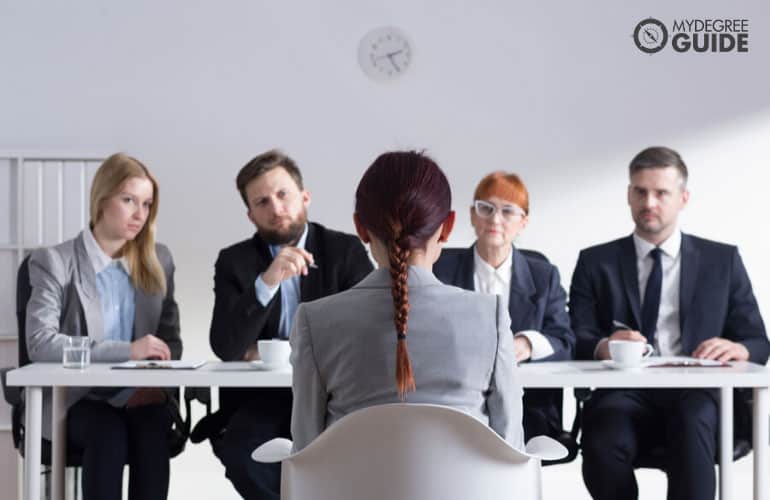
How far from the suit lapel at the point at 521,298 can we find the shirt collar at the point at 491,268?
0.07 feet

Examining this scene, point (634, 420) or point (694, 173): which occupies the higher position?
point (694, 173)

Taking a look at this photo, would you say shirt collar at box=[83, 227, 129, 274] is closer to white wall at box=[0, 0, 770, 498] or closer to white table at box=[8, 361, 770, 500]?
white table at box=[8, 361, 770, 500]

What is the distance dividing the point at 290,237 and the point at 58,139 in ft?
6.92

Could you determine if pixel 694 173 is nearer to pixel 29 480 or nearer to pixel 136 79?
pixel 136 79

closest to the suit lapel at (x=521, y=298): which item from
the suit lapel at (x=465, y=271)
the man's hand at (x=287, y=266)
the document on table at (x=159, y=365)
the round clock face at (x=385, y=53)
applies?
the suit lapel at (x=465, y=271)

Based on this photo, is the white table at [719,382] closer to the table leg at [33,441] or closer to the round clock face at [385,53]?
the table leg at [33,441]

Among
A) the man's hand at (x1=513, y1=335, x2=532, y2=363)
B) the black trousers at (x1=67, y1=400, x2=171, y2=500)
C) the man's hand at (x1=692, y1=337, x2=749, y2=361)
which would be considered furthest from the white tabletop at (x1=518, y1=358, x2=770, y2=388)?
the black trousers at (x1=67, y1=400, x2=171, y2=500)

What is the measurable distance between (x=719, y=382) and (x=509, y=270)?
91cm

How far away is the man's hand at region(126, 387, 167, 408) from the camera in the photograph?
→ 3242mm

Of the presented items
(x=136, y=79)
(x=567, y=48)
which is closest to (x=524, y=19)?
(x=567, y=48)

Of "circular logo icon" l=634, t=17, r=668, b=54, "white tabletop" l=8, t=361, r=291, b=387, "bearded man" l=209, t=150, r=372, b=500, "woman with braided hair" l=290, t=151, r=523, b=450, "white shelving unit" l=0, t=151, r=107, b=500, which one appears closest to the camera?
"woman with braided hair" l=290, t=151, r=523, b=450

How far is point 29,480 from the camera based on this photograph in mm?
2855

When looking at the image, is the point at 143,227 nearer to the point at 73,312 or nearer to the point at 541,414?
the point at 73,312

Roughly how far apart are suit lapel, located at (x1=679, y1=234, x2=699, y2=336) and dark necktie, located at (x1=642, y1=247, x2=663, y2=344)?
8 cm
